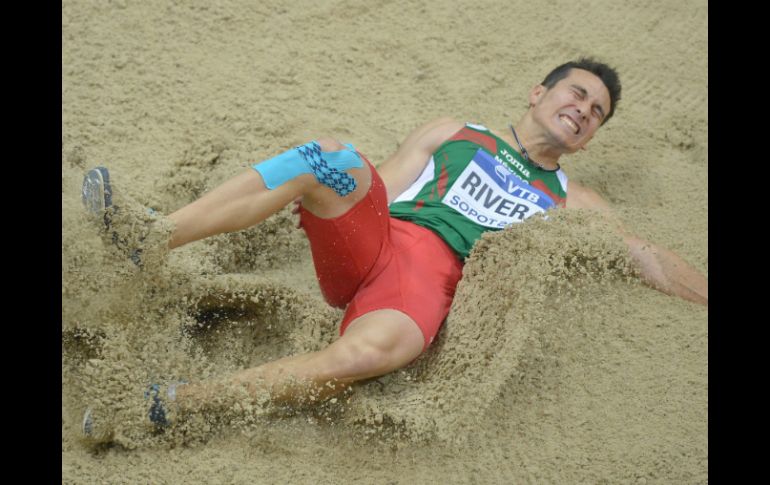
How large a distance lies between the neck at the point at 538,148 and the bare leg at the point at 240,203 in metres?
0.91

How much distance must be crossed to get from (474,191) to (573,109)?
569 millimetres

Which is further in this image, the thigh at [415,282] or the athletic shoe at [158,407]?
the thigh at [415,282]

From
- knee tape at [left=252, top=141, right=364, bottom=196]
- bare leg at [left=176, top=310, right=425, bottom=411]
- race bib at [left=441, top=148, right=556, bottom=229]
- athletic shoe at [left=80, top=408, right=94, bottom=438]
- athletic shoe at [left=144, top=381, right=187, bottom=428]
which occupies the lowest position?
athletic shoe at [left=80, top=408, right=94, bottom=438]

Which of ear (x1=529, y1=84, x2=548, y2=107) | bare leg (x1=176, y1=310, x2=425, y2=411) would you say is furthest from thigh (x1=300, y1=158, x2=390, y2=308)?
ear (x1=529, y1=84, x2=548, y2=107)

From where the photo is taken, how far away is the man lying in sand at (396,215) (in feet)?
7.08

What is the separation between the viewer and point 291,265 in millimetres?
2891

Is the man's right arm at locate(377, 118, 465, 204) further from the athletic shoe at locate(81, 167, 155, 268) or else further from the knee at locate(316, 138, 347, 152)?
the athletic shoe at locate(81, 167, 155, 268)

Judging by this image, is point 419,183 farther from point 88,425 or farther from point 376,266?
point 88,425

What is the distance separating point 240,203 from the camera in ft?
7.19

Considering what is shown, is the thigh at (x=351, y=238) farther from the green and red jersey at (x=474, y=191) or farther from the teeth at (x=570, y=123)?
the teeth at (x=570, y=123)

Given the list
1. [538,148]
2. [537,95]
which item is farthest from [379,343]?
[537,95]

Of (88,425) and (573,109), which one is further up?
(573,109)

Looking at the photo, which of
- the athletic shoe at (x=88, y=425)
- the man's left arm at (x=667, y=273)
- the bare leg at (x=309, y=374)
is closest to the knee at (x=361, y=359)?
the bare leg at (x=309, y=374)

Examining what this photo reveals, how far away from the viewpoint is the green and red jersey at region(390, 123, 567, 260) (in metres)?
2.61
